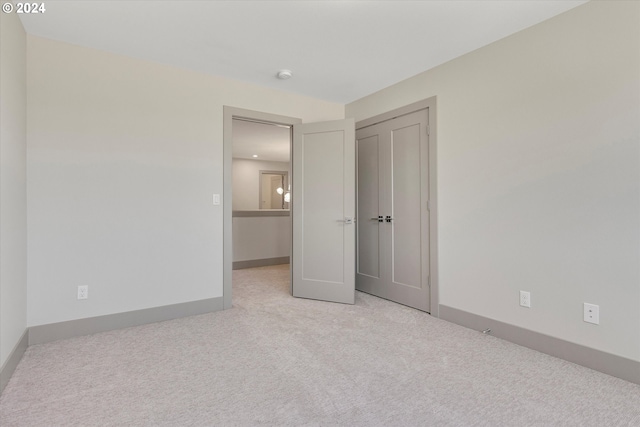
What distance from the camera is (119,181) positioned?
2.77 meters

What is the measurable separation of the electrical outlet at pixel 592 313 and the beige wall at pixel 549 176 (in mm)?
27

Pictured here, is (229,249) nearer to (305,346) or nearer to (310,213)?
(310,213)

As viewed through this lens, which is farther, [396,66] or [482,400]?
[396,66]

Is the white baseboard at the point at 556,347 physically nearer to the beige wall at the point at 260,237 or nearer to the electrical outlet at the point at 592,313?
the electrical outlet at the point at 592,313

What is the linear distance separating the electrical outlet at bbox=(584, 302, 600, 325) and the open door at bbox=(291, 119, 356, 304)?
6.50 feet

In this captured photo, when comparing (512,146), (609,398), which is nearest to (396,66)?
(512,146)

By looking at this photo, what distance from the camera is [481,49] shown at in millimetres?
2711

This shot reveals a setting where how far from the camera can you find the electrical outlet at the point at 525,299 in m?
2.42

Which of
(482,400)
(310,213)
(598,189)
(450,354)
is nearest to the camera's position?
(482,400)

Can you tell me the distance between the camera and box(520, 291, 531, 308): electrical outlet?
2416 mm

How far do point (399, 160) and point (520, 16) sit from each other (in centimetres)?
157

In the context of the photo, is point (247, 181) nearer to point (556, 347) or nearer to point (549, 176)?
point (549, 176)

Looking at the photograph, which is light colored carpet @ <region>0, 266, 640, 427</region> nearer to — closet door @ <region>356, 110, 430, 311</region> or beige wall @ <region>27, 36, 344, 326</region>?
beige wall @ <region>27, 36, 344, 326</region>

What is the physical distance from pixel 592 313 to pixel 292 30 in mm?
2874
